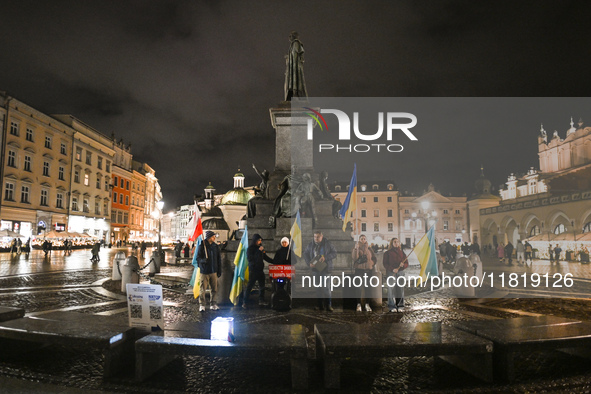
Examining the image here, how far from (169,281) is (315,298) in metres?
6.48

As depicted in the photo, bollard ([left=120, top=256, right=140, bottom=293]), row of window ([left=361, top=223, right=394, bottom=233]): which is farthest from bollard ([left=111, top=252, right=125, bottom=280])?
row of window ([left=361, top=223, right=394, bottom=233])

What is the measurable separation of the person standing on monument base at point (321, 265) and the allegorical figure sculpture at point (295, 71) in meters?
7.74

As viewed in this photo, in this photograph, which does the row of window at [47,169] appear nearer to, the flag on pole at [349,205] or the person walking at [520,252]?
the flag on pole at [349,205]

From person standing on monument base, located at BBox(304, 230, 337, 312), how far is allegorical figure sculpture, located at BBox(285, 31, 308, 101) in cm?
774

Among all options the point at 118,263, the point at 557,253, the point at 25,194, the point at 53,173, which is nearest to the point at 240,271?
the point at 118,263

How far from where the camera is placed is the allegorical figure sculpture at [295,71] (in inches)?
589

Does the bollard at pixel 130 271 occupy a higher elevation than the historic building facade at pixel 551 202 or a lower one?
lower

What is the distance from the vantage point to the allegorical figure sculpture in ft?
49.1

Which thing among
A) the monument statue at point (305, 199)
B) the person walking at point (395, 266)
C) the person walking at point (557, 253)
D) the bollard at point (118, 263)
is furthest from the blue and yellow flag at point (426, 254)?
the person walking at point (557, 253)

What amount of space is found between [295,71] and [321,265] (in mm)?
8977

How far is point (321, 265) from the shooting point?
28.3 feet

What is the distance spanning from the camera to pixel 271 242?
Result: 1209cm

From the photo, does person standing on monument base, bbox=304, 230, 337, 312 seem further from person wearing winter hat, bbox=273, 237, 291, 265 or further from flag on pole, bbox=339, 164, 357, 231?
flag on pole, bbox=339, 164, 357, 231

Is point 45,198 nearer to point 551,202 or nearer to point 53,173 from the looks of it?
point 53,173
